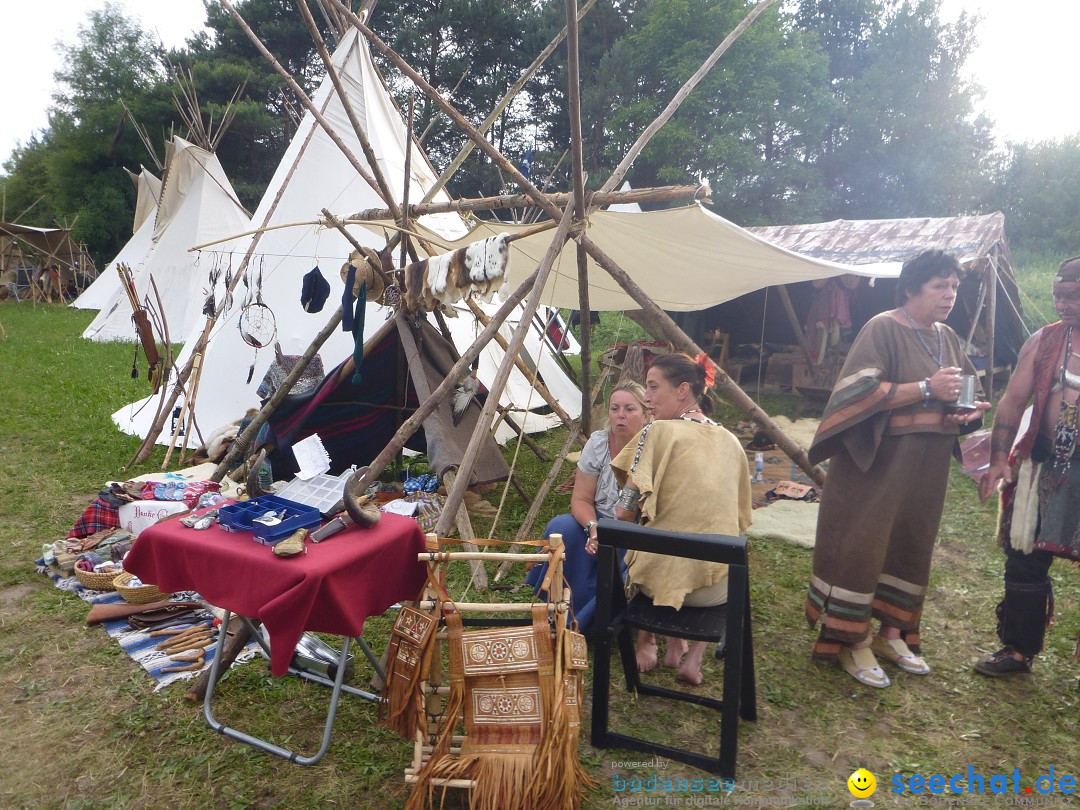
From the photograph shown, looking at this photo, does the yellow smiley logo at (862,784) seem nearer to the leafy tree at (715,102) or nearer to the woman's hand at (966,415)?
the woman's hand at (966,415)

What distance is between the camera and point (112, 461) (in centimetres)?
541

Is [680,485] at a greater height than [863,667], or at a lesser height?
greater

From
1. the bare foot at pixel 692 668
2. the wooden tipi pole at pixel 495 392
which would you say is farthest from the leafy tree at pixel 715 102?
the bare foot at pixel 692 668

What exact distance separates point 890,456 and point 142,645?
126 inches

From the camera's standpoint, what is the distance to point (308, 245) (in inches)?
244

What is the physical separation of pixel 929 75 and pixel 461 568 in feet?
88.3

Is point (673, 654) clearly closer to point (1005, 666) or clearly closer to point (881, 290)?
point (1005, 666)

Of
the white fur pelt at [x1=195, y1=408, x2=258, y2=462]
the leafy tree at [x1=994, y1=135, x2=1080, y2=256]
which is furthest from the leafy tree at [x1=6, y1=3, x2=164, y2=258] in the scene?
the leafy tree at [x1=994, y1=135, x2=1080, y2=256]

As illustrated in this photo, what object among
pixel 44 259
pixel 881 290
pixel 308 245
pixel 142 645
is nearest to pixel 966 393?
pixel 142 645

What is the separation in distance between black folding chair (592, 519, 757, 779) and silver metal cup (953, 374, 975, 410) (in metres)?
1.09

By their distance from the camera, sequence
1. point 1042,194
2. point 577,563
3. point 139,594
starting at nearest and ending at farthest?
1. point 577,563
2. point 139,594
3. point 1042,194

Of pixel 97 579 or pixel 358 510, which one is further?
pixel 97 579

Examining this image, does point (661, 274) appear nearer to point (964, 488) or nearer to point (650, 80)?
point (964, 488)

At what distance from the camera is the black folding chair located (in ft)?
6.53
